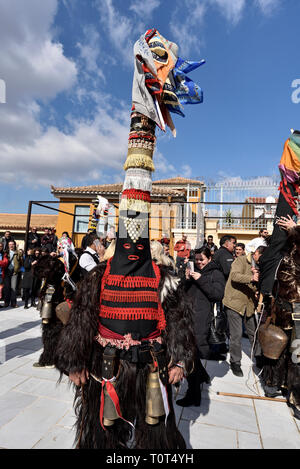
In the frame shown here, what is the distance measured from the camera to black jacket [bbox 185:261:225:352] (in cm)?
337

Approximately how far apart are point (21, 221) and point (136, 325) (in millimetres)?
20763

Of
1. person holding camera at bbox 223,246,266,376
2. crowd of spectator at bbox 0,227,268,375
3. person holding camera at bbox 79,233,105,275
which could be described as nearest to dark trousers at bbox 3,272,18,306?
crowd of spectator at bbox 0,227,268,375

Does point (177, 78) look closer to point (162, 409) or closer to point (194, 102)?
point (194, 102)

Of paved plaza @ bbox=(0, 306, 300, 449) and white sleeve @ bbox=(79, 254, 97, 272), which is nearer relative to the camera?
paved plaza @ bbox=(0, 306, 300, 449)

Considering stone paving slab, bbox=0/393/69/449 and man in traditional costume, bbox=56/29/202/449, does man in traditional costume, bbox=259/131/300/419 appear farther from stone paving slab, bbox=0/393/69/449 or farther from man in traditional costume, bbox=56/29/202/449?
stone paving slab, bbox=0/393/69/449

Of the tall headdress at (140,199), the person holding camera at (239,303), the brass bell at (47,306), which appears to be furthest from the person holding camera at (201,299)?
the brass bell at (47,306)

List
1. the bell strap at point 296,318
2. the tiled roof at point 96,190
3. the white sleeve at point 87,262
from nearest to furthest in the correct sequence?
the bell strap at point 296,318 → the white sleeve at point 87,262 → the tiled roof at point 96,190

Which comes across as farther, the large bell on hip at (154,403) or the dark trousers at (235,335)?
the dark trousers at (235,335)

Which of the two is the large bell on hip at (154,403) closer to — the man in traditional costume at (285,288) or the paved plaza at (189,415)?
A: the paved plaza at (189,415)

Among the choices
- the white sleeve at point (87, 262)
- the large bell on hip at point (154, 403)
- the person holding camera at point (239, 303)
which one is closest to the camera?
the large bell on hip at point (154, 403)

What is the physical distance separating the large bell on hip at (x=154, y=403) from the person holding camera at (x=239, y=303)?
270cm

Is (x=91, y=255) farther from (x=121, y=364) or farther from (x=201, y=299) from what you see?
(x=121, y=364)

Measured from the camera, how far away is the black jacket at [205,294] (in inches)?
133

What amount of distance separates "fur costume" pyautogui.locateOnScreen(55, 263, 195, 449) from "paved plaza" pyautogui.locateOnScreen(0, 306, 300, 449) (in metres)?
0.75
